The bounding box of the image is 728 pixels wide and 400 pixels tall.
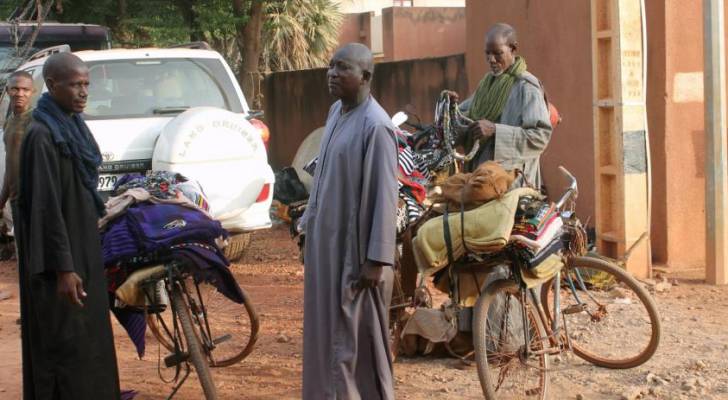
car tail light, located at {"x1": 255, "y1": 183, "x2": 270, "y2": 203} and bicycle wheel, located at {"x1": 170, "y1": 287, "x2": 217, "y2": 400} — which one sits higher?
car tail light, located at {"x1": 255, "y1": 183, "x2": 270, "y2": 203}

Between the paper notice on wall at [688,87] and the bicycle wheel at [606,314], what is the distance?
7.08ft

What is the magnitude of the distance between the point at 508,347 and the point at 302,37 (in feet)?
41.4

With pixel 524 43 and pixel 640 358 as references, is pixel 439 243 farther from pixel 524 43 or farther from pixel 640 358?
pixel 524 43

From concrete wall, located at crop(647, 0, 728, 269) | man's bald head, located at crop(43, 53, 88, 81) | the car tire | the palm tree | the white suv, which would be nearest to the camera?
man's bald head, located at crop(43, 53, 88, 81)

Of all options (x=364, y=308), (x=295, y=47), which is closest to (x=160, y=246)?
(x=364, y=308)

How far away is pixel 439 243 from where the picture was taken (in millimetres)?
4781

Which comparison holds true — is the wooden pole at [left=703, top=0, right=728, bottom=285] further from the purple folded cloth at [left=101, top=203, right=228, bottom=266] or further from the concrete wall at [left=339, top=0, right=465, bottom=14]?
the concrete wall at [left=339, top=0, right=465, bottom=14]

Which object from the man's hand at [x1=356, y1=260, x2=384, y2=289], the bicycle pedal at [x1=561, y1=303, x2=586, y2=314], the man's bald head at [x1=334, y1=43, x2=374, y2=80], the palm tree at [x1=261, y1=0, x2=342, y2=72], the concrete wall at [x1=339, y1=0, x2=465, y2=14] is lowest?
the bicycle pedal at [x1=561, y1=303, x2=586, y2=314]

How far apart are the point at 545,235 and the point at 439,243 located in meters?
0.51

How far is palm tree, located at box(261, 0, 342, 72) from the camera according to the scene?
53.3ft

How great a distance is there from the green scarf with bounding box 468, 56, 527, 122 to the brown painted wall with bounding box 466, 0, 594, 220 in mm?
2766

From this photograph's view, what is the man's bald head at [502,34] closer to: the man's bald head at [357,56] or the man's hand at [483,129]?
the man's hand at [483,129]

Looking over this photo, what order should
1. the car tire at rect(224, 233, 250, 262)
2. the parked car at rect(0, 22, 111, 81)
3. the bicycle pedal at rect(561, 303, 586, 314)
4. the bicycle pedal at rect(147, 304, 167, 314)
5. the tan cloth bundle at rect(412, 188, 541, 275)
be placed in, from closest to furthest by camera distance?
the tan cloth bundle at rect(412, 188, 541, 275)
the bicycle pedal at rect(147, 304, 167, 314)
the bicycle pedal at rect(561, 303, 586, 314)
the car tire at rect(224, 233, 250, 262)
the parked car at rect(0, 22, 111, 81)

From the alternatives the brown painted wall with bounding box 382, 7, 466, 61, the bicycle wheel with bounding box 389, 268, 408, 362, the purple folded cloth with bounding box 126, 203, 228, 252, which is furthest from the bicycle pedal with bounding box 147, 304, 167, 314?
the brown painted wall with bounding box 382, 7, 466, 61
